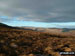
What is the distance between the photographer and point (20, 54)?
44.8ft

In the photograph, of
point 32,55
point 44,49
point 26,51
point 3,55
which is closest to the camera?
point 3,55

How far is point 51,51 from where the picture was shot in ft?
50.0

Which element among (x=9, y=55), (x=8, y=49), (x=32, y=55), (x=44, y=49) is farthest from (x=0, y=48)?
(x=44, y=49)

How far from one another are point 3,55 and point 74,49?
38.8ft

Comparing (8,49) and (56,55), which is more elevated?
(8,49)

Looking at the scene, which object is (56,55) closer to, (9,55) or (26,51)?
(26,51)

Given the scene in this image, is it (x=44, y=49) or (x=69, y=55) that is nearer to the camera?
(x=69, y=55)

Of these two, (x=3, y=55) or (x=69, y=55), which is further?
(x=69, y=55)

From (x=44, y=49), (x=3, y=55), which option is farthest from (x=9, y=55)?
(x=44, y=49)

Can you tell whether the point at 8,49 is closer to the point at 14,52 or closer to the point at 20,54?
the point at 14,52

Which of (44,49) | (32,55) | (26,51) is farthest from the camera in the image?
(44,49)

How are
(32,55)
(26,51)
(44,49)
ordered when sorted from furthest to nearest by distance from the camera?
1. (44,49)
2. (26,51)
3. (32,55)

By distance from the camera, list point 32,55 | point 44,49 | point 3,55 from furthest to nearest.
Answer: point 44,49 → point 32,55 → point 3,55

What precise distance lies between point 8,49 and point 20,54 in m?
2.08
